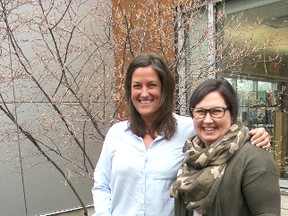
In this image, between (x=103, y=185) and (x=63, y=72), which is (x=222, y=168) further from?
(x=63, y=72)

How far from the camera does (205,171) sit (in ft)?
5.05

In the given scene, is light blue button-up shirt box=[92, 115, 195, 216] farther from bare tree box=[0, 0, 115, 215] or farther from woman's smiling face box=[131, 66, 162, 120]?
Result: bare tree box=[0, 0, 115, 215]

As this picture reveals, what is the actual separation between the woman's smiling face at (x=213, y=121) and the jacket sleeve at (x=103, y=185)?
0.64m

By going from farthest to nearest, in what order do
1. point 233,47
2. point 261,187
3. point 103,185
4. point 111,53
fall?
1. point 111,53
2. point 233,47
3. point 103,185
4. point 261,187

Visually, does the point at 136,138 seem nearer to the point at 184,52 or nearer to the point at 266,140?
the point at 266,140

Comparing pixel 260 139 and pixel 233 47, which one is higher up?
pixel 233 47

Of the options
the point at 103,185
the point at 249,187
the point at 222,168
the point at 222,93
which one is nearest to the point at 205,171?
the point at 222,168

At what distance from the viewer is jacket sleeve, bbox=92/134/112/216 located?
200 cm

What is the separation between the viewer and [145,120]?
1984 mm

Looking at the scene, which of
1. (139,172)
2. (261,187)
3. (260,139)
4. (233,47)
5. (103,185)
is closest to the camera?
(261,187)

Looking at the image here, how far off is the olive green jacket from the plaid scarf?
3cm

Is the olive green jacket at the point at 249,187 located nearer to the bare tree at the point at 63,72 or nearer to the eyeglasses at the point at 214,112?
the eyeglasses at the point at 214,112

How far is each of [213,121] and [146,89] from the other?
1.45ft

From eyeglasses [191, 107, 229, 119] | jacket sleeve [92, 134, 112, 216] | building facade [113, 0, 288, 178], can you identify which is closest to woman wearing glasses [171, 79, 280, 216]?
eyeglasses [191, 107, 229, 119]
